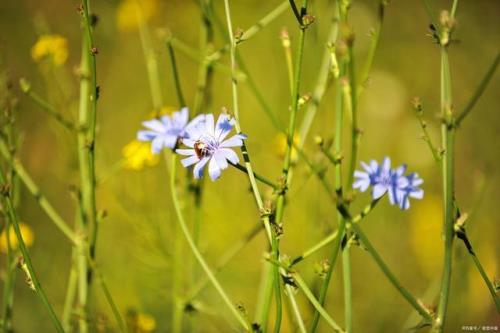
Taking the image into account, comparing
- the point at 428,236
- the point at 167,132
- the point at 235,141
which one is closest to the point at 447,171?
the point at 235,141

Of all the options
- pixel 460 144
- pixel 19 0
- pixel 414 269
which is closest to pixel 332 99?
pixel 460 144

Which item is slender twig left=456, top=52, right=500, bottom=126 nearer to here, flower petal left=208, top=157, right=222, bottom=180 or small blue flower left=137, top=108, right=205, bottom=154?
flower petal left=208, top=157, right=222, bottom=180

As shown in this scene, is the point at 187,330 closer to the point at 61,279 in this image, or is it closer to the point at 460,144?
the point at 61,279

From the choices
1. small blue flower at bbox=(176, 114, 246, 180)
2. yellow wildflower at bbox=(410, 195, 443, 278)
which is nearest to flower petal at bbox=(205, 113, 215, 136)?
small blue flower at bbox=(176, 114, 246, 180)

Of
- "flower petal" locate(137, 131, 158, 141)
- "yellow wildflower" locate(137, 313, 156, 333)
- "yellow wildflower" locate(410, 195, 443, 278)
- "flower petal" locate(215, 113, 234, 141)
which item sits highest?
→ "yellow wildflower" locate(410, 195, 443, 278)

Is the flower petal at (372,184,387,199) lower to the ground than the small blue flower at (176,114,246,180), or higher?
lower

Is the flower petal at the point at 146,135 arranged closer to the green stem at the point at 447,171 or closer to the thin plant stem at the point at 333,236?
the thin plant stem at the point at 333,236
